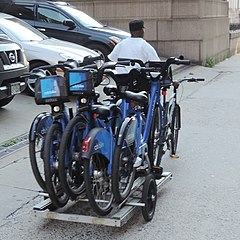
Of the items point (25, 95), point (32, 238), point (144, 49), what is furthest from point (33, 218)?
point (25, 95)

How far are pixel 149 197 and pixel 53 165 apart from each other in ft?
3.25

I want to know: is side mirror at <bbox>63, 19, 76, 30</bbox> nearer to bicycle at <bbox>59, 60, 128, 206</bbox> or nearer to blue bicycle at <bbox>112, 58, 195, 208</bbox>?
blue bicycle at <bbox>112, 58, 195, 208</bbox>

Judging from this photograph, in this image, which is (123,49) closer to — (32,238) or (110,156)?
(110,156)

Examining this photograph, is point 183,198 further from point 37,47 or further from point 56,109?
point 37,47

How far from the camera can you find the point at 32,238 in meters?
4.48

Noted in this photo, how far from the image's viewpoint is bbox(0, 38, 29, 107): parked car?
28.3ft

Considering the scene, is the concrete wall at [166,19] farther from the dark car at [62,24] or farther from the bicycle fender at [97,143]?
the bicycle fender at [97,143]

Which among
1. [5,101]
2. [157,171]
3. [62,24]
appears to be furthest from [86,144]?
[62,24]

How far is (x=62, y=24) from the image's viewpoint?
45.5 feet

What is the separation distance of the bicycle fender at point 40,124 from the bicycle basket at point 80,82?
36cm

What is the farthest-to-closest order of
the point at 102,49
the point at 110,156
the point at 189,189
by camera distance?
the point at 102,49 < the point at 189,189 < the point at 110,156

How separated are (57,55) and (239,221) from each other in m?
7.02

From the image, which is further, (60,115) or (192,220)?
(192,220)

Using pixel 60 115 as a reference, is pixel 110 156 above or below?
below
